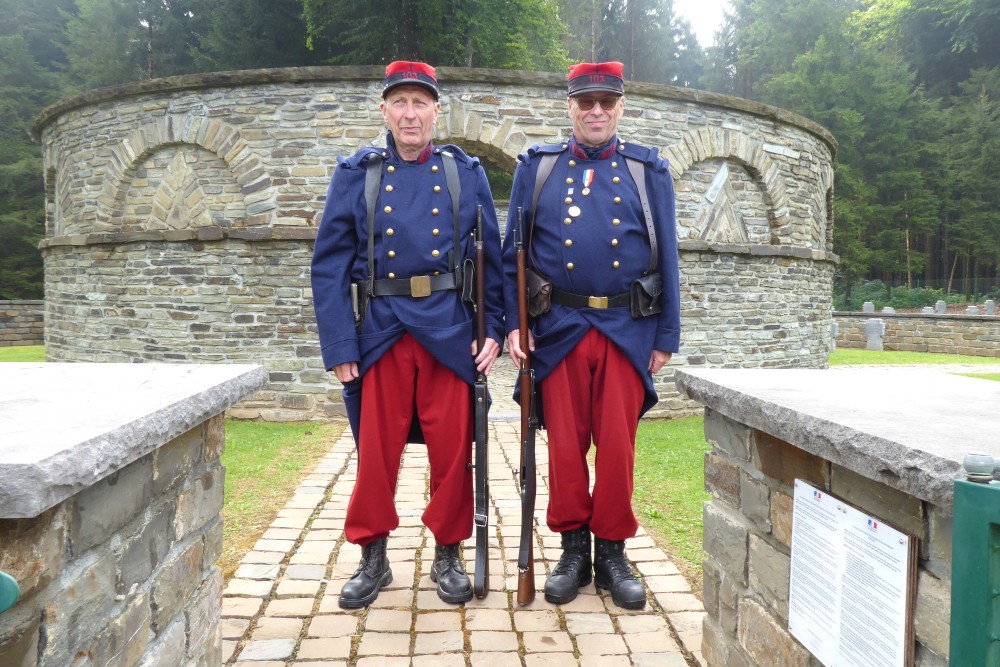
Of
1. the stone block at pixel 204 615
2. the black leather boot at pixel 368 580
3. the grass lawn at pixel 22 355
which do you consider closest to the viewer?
the stone block at pixel 204 615

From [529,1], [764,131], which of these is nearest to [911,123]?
[529,1]

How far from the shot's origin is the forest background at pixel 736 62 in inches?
665

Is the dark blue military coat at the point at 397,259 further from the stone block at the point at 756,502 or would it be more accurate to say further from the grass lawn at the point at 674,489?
the grass lawn at the point at 674,489

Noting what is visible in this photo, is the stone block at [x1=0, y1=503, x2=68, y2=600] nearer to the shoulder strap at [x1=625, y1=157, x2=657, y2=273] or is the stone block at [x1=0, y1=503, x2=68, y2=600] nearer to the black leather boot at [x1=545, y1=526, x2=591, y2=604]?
the black leather boot at [x1=545, y1=526, x2=591, y2=604]

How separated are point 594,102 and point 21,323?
823 inches

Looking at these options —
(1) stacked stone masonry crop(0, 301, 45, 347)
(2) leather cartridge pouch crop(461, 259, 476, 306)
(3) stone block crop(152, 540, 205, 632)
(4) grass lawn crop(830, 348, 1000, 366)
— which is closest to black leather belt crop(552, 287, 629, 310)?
(2) leather cartridge pouch crop(461, 259, 476, 306)

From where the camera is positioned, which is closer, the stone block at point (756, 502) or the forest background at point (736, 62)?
the stone block at point (756, 502)

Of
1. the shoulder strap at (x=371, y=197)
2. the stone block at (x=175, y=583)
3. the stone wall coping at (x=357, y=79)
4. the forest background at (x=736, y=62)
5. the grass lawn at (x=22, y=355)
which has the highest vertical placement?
the forest background at (x=736, y=62)

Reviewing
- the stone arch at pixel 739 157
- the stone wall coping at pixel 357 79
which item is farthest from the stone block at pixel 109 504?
the stone arch at pixel 739 157

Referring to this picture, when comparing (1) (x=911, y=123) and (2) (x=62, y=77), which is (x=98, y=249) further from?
(1) (x=911, y=123)

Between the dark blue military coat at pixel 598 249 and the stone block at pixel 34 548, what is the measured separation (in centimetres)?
202

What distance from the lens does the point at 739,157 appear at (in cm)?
839

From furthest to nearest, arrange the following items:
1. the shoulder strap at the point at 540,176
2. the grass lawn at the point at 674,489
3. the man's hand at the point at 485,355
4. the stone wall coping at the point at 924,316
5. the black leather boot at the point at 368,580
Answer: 1. the stone wall coping at the point at 924,316
2. the grass lawn at the point at 674,489
3. the shoulder strap at the point at 540,176
4. the man's hand at the point at 485,355
5. the black leather boot at the point at 368,580

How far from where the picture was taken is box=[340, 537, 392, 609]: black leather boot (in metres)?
2.91
